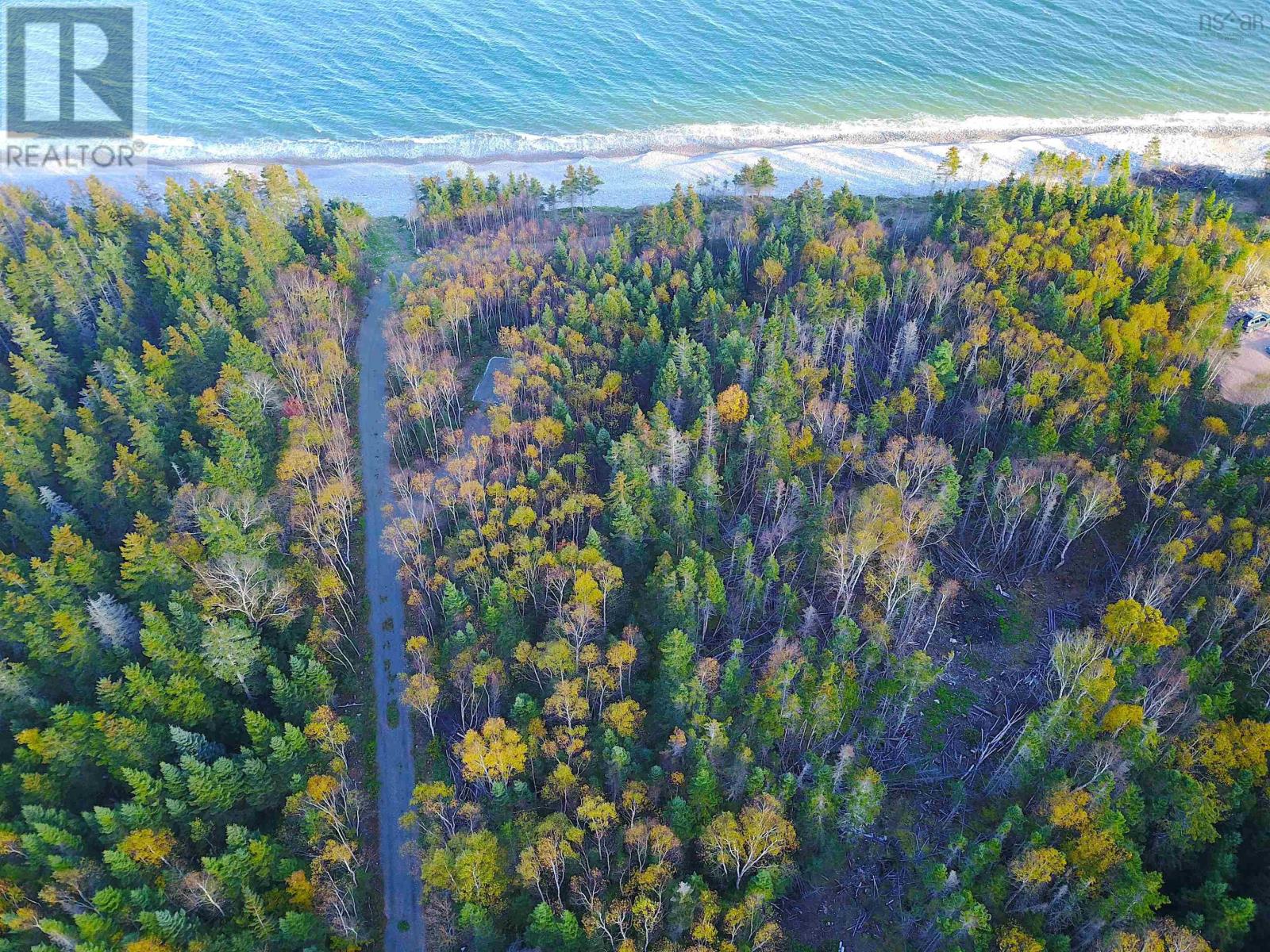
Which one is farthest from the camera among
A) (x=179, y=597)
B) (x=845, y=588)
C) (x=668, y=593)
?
(x=845, y=588)

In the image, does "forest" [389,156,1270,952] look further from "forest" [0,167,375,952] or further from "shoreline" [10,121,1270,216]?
"shoreline" [10,121,1270,216]

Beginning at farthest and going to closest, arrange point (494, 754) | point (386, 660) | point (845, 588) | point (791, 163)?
point (791, 163) < point (386, 660) < point (845, 588) < point (494, 754)

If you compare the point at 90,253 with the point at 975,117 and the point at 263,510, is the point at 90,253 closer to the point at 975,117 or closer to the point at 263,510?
the point at 263,510

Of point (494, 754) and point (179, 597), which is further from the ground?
point (179, 597)

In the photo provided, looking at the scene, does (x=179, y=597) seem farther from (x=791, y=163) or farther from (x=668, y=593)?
(x=791, y=163)

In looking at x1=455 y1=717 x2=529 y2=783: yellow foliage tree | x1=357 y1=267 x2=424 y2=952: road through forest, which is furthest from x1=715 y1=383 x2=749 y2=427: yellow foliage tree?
x1=455 y1=717 x2=529 y2=783: yellow foliage tree

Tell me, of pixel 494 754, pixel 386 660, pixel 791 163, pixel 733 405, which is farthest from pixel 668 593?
pixel 791 163

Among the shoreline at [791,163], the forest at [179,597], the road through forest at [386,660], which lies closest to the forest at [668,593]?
the forest at [179,597]
